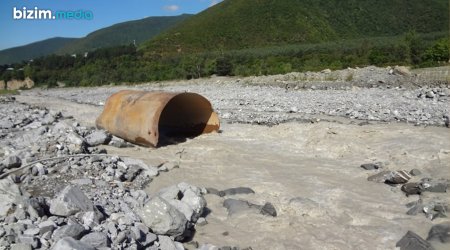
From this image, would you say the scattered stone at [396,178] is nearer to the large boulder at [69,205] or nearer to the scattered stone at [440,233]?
the scattered stone at [440,233]

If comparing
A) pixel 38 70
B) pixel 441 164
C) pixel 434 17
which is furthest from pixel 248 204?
pixel 434 17

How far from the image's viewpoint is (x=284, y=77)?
958 inches

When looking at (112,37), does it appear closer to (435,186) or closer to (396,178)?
(396,178)

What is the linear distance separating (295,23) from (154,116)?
6724 centimetres

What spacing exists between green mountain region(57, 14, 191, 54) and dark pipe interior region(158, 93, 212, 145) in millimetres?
146565

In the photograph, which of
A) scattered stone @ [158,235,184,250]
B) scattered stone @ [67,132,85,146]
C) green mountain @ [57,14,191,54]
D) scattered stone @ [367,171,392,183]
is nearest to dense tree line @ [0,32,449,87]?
scattered stone @ [367,171,392,183]

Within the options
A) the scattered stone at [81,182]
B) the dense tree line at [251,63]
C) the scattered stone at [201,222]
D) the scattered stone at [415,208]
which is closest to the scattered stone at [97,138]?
the scattered stone at [81,182]

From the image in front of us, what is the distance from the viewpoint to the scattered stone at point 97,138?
339 inches

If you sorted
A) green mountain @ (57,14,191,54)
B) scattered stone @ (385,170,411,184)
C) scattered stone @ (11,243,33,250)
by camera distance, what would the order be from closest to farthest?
scattered stone @ (11,243,33,250) < scattered stone @ (385,170,411,184) < green mountain @ (57,14,191,54)

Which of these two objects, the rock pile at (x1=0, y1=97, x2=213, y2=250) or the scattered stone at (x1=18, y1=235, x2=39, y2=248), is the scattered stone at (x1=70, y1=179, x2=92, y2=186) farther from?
the scattered stone at (x1=18, y1=235, x2=39, y2=248)

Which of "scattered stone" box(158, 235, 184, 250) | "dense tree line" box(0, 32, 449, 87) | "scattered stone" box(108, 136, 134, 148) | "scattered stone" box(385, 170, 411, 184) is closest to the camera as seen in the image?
"scattered stone" box(158, 235, 184, 250)

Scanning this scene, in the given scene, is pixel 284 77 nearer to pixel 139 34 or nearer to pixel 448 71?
pixel 448 71

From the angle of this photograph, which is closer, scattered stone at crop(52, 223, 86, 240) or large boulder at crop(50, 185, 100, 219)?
scattered stone at crop(52, 223, 86, 240)

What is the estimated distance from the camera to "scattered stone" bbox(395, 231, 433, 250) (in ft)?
13.8
